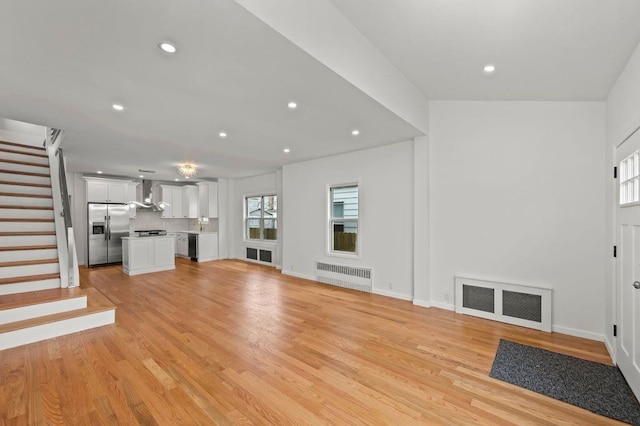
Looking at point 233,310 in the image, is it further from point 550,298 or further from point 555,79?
point 555,79

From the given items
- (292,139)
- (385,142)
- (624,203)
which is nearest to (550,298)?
(624,203)

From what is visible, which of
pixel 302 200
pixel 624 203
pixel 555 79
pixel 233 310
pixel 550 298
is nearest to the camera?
pixel 624 203

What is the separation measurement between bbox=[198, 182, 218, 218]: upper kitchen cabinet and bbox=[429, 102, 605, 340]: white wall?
6.81 m

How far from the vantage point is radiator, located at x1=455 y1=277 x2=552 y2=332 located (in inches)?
Result: 134

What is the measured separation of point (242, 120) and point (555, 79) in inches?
140

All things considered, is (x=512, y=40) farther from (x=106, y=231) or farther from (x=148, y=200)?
(x=148, y=200)

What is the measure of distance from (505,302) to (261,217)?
6.25 metres

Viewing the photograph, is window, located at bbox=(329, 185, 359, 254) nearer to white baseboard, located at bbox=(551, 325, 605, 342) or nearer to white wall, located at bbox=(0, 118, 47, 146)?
white baseboard, located at bbox=(551, 325, 605, 342)

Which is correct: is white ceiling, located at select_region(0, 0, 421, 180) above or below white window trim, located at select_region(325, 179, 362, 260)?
above

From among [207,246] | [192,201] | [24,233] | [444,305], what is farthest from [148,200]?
[444,305]

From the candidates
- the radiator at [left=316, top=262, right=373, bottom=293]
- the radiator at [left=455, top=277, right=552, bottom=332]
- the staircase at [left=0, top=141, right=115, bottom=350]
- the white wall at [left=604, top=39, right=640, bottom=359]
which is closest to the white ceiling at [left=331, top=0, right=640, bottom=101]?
the white wall at [left=604, top=39, right=640, bottom=359]

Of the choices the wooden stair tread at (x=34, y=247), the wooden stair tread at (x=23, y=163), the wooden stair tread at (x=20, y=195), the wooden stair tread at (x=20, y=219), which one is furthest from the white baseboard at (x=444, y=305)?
the wooden stair tread at (x=23, y=163)

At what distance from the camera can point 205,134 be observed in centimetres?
423

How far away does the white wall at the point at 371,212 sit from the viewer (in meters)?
4.62
